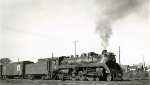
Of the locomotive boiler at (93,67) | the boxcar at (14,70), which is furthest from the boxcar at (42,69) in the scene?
the locomotive boiler at (93,67)

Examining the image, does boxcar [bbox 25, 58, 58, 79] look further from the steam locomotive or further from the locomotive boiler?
the locomotive boiler

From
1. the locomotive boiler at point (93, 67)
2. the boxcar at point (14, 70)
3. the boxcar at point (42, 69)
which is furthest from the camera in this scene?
the boxcar at point (14, 70)

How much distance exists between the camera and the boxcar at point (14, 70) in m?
31.7

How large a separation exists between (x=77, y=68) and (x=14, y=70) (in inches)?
515

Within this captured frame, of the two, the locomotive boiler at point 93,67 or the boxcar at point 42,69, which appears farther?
the boxcar at point 42,69

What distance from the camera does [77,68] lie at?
77.6 feet

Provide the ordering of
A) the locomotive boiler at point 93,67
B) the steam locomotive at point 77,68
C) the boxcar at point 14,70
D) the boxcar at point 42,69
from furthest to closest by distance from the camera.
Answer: the boxcar at point 14,70, the boxcar at point 42,69, the steam locomotive at point 77,68, the locomotive boiler at point 93,67

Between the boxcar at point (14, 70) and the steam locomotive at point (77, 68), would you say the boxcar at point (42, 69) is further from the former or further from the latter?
the boxcar at point (14, 70)

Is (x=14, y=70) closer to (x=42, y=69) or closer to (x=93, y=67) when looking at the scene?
(x=42, y=69)

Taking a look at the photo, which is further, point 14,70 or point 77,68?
point 14,70

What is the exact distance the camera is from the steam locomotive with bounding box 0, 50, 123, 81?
848 inches

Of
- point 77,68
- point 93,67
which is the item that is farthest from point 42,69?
point 93,67

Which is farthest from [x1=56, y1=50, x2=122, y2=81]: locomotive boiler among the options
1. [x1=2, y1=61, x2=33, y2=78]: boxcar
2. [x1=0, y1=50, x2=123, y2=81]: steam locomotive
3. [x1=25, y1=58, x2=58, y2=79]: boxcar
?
[x1=2, y1=61, x2=33, y2=78]: boxcar

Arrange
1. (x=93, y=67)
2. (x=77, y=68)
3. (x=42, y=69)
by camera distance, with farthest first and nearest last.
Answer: (x=42, y=69), (x=77, y=68), (x=93, y=67)
